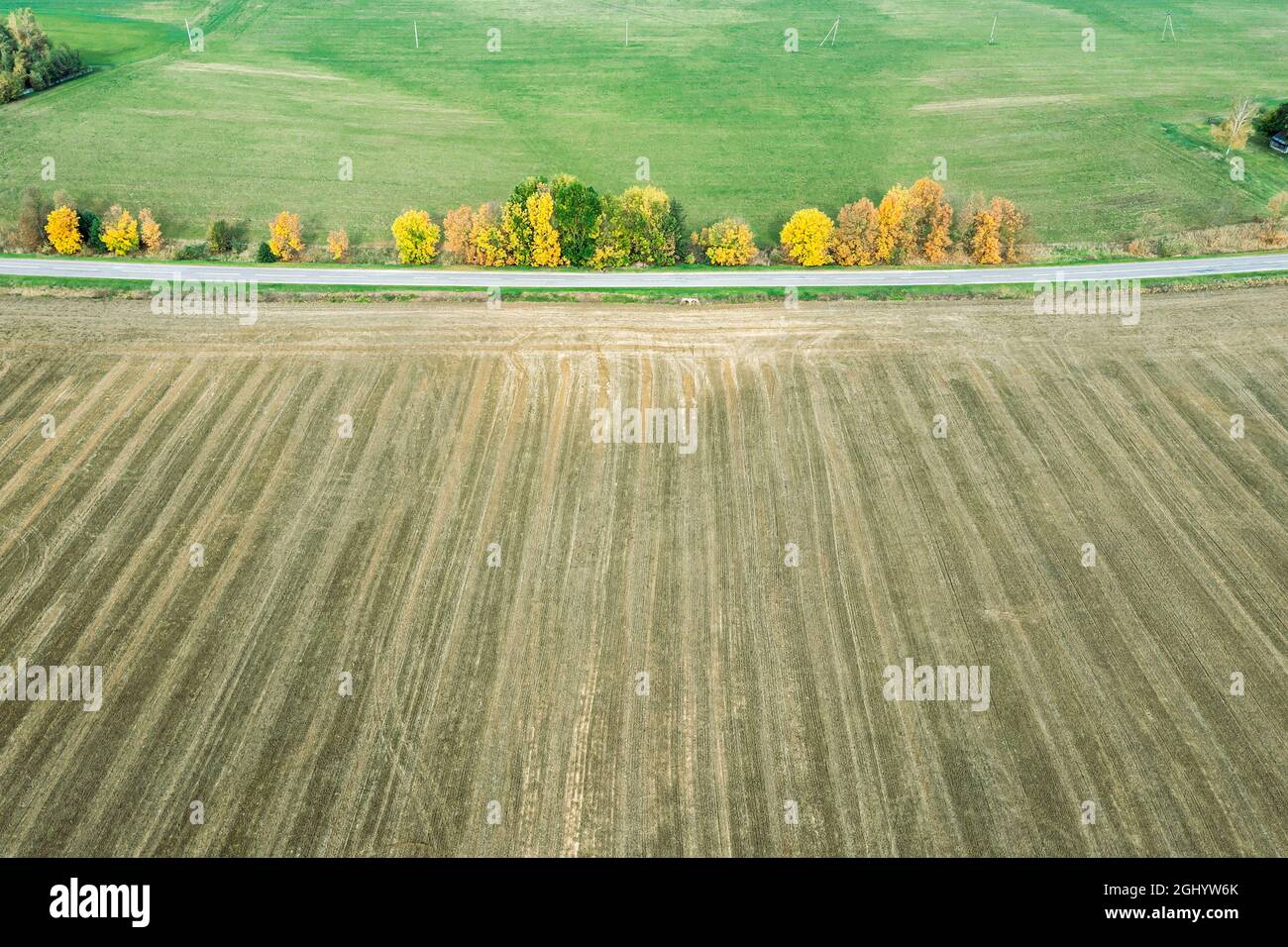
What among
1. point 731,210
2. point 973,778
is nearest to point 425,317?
point 731,210

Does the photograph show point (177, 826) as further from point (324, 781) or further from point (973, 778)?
point (973, 778)

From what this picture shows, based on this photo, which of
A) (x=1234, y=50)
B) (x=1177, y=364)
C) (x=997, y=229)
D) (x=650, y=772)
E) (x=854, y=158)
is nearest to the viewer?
(x=650, y=772)

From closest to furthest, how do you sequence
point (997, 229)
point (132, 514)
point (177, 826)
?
point (177, 826) < point (132, 514) < point (997, 229)

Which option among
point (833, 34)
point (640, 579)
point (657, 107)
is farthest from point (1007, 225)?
point (833, 34)

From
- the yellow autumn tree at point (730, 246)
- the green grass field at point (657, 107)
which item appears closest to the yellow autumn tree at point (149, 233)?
the green grass field at point (657, 107)

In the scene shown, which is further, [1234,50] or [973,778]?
[1234,50]

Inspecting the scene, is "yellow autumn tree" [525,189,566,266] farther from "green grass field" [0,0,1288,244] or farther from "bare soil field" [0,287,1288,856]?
"green grass field" [0,0,1288,244]

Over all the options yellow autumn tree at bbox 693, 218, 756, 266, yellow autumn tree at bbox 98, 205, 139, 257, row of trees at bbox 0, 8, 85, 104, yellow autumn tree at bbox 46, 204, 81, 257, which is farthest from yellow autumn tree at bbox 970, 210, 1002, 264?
row of trees at bbox 0, 8, 85, 104
